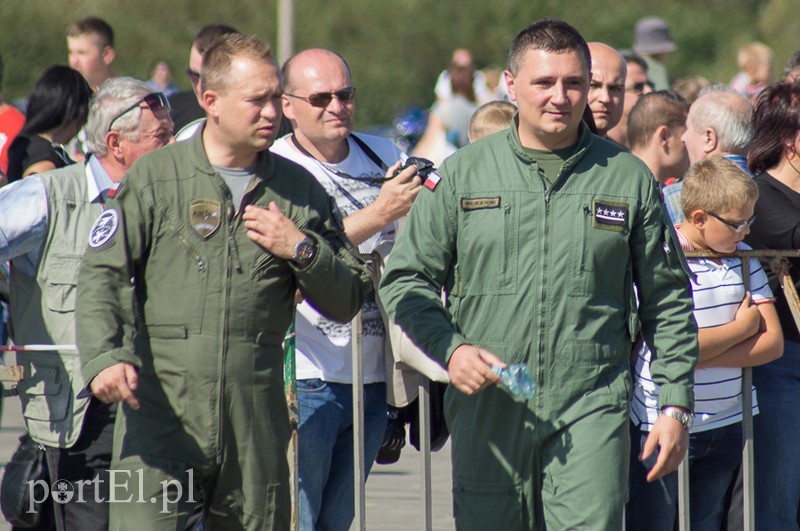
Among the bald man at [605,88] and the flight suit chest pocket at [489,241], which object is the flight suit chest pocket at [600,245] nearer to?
the flight suit chest pocket at [489,241]

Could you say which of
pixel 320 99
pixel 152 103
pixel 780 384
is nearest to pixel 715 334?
pixel 780 384

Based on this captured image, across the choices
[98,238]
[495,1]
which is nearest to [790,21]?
[495,1]

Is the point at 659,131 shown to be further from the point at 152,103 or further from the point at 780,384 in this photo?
the point at 152,103

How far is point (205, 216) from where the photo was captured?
422 cm

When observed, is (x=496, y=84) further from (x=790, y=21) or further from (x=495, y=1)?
(x=495, y=1)

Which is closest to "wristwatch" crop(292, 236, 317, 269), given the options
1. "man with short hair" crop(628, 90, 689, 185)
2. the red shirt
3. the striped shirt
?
the striped shirt

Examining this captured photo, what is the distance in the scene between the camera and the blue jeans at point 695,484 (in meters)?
5.39

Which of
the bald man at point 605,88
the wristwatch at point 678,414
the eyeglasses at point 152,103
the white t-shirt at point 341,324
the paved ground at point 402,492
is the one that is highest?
the bald man at point 605,88

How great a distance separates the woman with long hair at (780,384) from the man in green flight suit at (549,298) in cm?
145

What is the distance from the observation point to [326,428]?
5473mm

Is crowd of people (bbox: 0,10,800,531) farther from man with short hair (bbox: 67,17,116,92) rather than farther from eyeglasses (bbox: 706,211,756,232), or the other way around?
man with short hair (bbox: 67,17,116,92)

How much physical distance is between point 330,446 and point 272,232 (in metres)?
1.61

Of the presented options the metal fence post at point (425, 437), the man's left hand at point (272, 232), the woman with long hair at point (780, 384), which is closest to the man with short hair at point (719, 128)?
the woman with long hair at point (780, 384)

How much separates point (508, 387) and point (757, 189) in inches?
74.0
